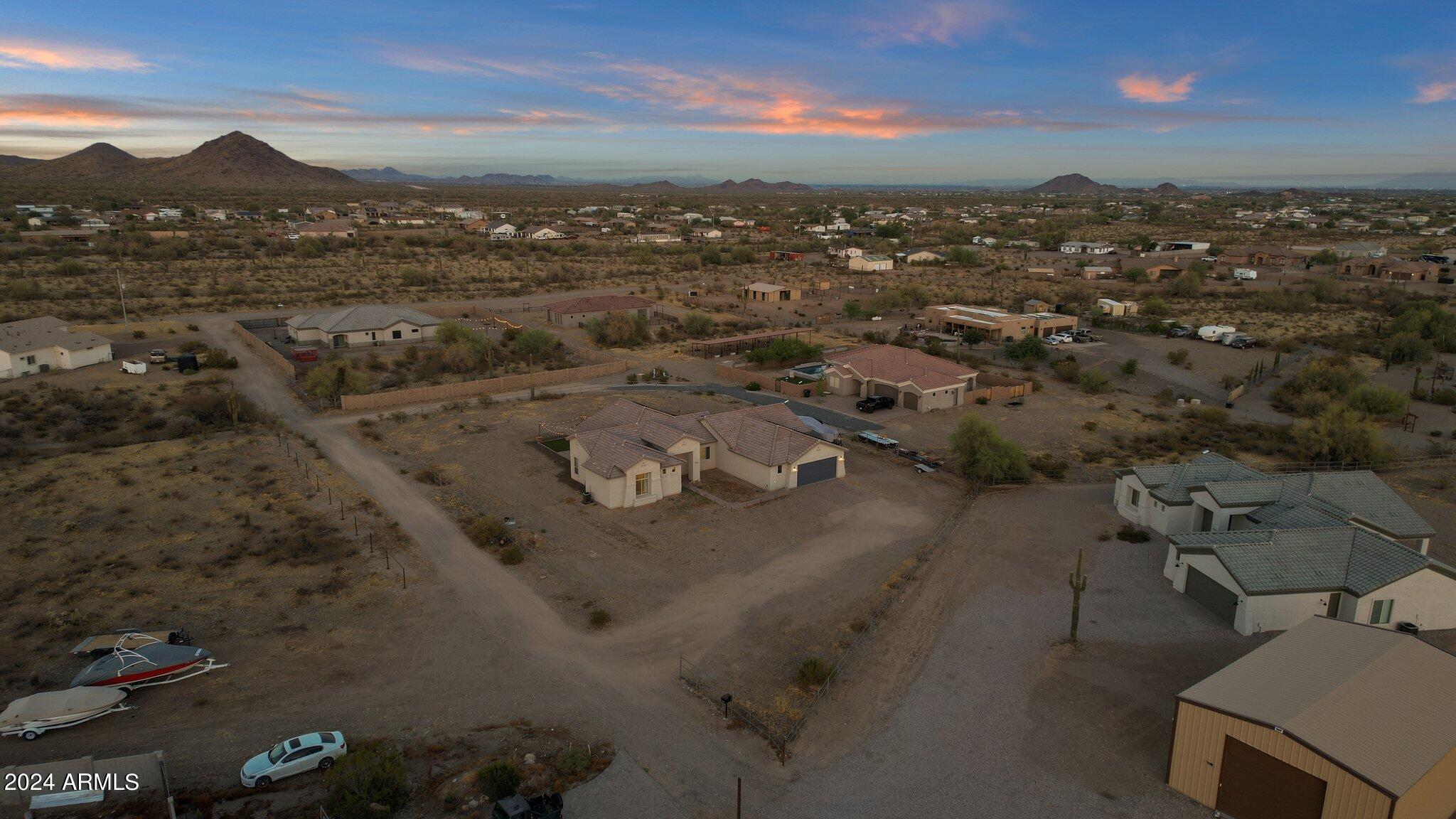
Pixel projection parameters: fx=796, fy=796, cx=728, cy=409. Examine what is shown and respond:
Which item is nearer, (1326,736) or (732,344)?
(1326,736)

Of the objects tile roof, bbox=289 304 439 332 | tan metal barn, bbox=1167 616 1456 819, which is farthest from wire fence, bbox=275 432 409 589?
tile roof, bbox=289 304 439 332

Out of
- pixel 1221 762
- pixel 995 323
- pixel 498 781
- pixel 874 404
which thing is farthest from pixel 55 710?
pixel 995 323

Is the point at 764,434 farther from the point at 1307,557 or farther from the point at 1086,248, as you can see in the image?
the point at 1086,248

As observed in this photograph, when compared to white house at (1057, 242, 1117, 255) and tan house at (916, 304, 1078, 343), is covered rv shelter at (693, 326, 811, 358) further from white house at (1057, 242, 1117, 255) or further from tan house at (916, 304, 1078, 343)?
white house at (1057, 242, 1117, 255)

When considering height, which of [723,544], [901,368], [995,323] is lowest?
[723,544]

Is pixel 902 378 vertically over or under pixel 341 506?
over
